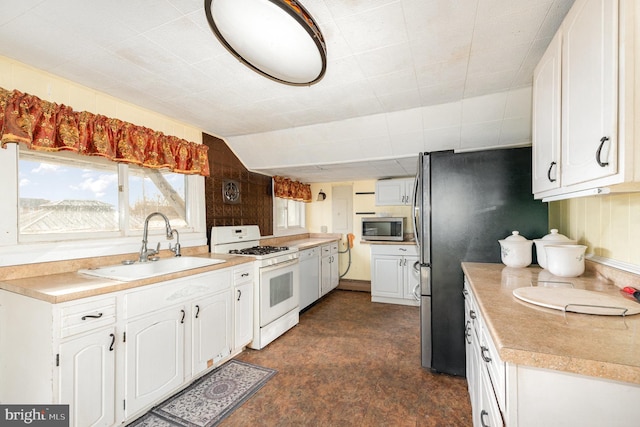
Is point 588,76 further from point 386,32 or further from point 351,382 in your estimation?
point 351,382

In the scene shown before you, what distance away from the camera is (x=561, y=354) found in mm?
705

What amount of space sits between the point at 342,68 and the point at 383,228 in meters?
2.85

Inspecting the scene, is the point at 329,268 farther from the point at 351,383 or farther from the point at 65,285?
the point at 65,285

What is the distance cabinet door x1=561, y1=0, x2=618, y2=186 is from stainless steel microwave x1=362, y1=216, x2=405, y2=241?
9.55 ft

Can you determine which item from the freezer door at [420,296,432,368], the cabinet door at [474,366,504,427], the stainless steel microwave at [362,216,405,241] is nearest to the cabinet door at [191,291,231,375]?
the freezer door at [420,296,432,368]

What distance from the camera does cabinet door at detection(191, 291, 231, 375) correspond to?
6.64 feet

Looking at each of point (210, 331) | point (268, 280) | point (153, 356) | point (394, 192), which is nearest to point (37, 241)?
point (153, 356)

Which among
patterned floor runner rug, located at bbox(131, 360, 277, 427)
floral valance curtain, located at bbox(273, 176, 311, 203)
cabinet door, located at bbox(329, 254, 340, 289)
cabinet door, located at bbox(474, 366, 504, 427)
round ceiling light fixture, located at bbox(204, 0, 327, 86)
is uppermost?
round ceiling light fixture, located at bbox(204, 0, 327, 86)

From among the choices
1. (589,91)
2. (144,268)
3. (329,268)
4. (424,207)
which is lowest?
(329,268)

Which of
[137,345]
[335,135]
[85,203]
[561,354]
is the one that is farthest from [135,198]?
[561,354]

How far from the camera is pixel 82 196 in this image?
1979 millimetres

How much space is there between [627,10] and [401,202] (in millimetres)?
3419

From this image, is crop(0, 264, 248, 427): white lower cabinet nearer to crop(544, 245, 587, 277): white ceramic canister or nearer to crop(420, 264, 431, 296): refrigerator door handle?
crop(420, 264, 431, 296): refrigerator door handle

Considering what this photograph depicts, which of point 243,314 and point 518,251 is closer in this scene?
point 518,251
